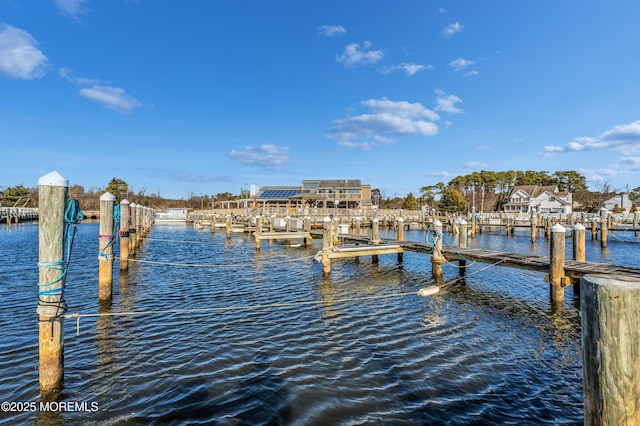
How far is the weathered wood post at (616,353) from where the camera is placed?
233cm

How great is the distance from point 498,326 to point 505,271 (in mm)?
7599

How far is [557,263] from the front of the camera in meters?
9.26

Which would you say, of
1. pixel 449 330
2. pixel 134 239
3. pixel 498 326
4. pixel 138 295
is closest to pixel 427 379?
pixel 449 330

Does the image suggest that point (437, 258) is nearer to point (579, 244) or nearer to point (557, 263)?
point (557, 263)

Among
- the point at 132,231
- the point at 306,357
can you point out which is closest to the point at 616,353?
the point at 306,357

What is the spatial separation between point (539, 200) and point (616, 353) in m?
83.9

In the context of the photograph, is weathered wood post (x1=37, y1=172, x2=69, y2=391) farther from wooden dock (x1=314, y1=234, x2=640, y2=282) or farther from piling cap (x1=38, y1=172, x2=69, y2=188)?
wooden dock (x1=314, y1=234, x2=640, y2=282)

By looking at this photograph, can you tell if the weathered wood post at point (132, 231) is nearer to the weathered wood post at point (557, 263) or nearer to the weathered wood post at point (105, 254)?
the weathered wood post at point (105, 254)

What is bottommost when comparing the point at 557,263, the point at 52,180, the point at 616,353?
the point at 557,263

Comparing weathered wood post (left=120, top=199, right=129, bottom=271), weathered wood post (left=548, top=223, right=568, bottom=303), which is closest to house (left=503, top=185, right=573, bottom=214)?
weathered wood post (left=548, top=223, right=568, bottom=303)

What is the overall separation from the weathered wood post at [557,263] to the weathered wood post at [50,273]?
10368mm

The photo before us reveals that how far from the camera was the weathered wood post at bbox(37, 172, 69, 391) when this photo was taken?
475 cm

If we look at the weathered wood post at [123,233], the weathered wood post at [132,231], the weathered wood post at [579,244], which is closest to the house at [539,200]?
the weathered wood post at [579,244]

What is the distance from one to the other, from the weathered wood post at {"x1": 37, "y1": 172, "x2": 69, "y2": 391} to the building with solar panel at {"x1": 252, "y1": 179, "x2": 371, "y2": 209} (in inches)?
2010
